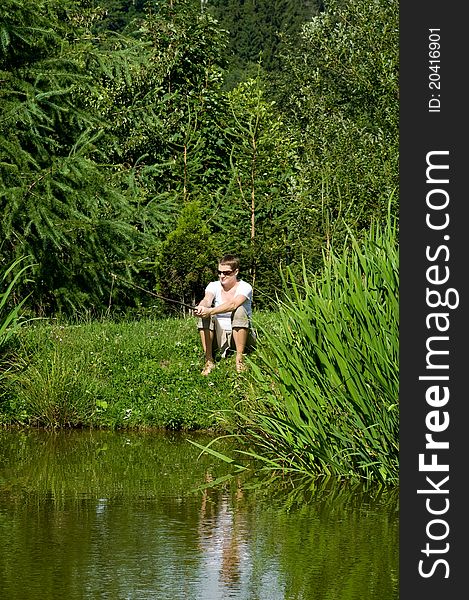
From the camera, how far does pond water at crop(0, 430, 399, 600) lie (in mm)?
5945

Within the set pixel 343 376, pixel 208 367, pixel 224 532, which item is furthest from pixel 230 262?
pixel 224 532

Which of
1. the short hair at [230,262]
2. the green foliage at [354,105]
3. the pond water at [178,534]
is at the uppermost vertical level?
the green foliage at [354,105]

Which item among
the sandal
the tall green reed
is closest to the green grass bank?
the sandal

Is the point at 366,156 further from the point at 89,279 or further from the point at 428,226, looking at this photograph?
the point at 428,226

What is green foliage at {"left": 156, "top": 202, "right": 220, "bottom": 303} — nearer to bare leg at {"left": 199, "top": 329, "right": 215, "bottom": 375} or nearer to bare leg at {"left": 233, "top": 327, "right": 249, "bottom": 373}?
bare leg at {"left": 199, "top": 329, "right": 215, "bottom": 375}

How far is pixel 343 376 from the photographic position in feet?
27.7

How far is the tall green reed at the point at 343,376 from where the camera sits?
27.0 feet

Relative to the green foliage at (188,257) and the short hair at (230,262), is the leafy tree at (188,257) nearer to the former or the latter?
the green foliage at (188,257)

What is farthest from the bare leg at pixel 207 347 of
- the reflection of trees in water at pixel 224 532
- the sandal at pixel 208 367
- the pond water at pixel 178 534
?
the reflection of trees in water at pixel 224 532

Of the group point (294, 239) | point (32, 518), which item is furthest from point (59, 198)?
point (32, 518)

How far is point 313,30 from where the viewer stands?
3000cm

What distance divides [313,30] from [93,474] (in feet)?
72.7

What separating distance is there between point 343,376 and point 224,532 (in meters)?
1.63

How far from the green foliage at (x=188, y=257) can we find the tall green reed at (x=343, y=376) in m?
7.18
